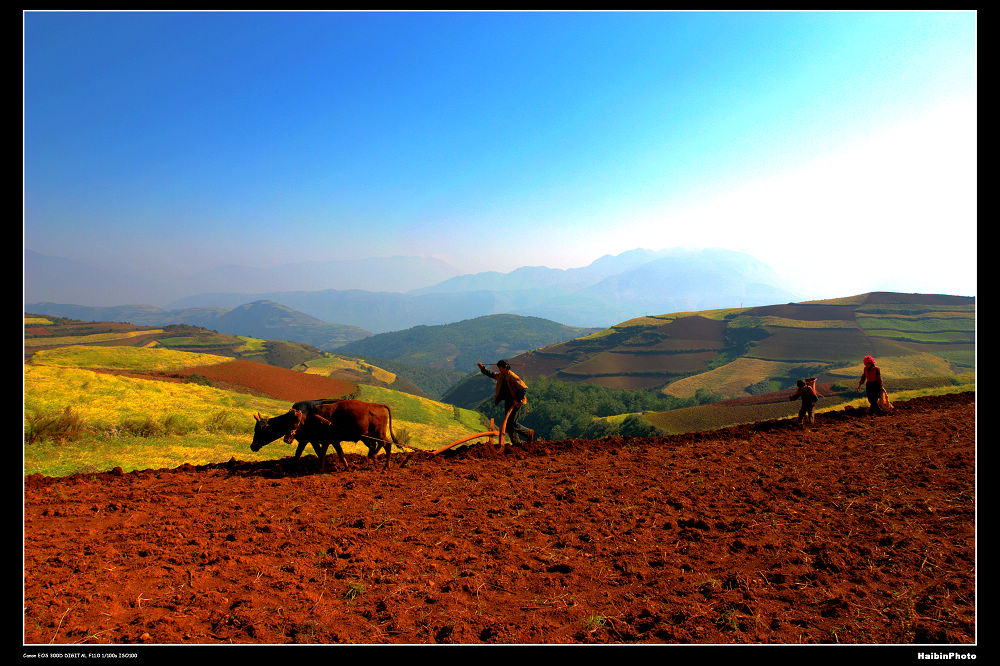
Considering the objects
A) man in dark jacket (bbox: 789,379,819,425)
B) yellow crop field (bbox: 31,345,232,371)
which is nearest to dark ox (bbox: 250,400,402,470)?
man in dark jacket (bbox: 789,379,819,425)

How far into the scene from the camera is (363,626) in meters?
3.73

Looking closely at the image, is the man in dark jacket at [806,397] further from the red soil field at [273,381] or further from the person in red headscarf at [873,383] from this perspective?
the red soil field at [273,381]

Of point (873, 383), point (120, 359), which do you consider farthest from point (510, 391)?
point (120, 359)

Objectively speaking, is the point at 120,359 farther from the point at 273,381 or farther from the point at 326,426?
the point at 326,426

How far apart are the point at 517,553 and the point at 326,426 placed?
5632mm

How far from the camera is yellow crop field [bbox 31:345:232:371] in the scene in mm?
36969

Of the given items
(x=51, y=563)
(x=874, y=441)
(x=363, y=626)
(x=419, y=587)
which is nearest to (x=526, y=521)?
(x=419, y=587)

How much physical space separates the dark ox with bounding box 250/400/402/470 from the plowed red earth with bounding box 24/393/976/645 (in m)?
0.59

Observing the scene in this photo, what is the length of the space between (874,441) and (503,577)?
998cm

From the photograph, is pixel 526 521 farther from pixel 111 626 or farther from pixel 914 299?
pixel 914 299

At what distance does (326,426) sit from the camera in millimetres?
9188

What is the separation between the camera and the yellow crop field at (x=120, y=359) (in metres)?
37.0

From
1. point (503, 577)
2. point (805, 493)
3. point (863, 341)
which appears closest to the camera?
point (503, 577)
